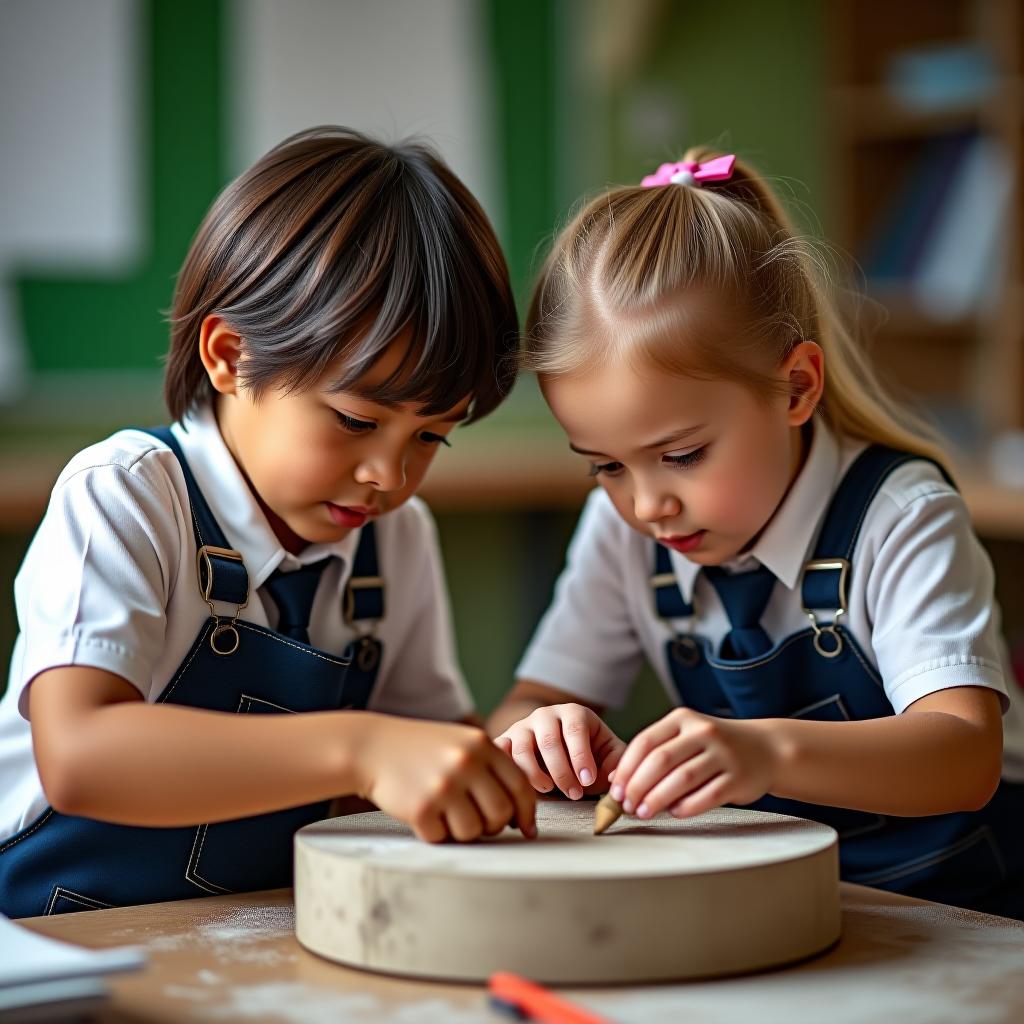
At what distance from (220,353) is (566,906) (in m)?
0.58

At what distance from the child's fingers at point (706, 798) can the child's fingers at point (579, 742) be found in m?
0.12

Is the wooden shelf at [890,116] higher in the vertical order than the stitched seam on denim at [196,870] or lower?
higher

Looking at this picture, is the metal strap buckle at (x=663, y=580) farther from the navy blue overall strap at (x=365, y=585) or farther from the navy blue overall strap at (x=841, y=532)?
the navy blue overall strap at (x=365, y=585)

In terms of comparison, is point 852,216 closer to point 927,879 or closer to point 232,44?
point 232,44

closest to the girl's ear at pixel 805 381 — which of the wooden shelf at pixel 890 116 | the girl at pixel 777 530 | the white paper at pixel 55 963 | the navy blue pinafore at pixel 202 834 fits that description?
the girl at pixel 777 530

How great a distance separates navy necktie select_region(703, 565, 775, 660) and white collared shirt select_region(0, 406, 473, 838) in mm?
295

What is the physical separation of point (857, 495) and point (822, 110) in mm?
2599

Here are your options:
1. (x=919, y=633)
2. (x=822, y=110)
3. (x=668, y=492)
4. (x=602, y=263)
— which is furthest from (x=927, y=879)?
(x=822, y=110)

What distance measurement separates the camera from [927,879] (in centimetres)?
121

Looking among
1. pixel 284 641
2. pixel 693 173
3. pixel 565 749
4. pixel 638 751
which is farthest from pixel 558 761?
pixel 693 173

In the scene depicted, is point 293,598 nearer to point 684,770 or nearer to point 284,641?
point 284,641

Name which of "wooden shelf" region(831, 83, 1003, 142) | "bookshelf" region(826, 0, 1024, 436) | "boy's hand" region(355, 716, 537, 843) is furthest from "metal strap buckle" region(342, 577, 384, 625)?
"wooden shelf" region(831, 83, 1003, 142)

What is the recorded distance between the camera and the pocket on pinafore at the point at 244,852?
1090 mm

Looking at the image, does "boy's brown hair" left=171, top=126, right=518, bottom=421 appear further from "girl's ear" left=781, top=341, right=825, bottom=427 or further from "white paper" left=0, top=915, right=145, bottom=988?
"white paper" left=0, top=915, right=145, bottom=988
